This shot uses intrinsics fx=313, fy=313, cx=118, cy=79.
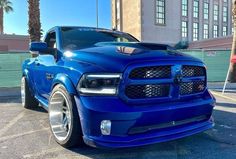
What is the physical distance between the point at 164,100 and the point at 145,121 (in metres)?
0.37

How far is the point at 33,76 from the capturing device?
582 cm

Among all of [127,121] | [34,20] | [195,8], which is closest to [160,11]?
[195,8]

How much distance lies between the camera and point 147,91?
11.2ft

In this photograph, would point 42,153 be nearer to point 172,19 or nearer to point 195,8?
point 172,19

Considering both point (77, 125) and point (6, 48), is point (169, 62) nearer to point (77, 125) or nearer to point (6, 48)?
point (77, 125)

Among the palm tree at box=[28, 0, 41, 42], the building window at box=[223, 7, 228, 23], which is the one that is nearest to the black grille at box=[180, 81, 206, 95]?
the palm tree at box=[28, 0, 41, 42]

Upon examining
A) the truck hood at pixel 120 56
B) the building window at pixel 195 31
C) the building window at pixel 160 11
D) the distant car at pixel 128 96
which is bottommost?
the distant car at pixel 128 96

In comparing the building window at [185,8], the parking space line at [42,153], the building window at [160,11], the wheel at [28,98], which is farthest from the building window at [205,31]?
the parking space line at [42,153]

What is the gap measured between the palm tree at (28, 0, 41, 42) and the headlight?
1015cm

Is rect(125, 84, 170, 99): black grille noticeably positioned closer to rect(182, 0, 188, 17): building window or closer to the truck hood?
the truck hood

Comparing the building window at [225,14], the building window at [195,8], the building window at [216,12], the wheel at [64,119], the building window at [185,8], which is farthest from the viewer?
the building window at [225,14]

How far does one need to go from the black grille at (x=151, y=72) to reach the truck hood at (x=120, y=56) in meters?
0.09

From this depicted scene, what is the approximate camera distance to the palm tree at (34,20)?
13.1 m

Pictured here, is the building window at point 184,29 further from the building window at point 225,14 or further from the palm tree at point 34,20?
the palm tree at point 34,20
